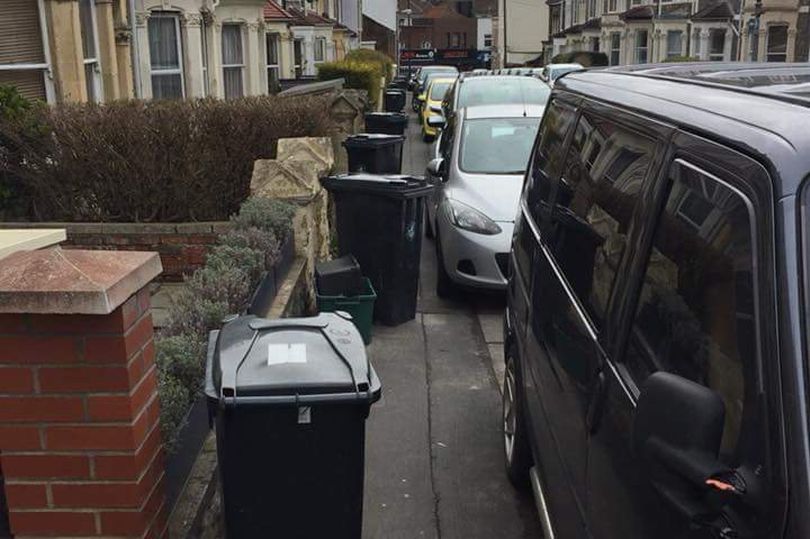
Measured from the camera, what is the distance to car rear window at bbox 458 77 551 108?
41.5 ft

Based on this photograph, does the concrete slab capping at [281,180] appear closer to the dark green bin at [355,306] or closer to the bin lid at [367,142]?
the dark green bin at [355,306]

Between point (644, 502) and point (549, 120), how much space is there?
294 cm

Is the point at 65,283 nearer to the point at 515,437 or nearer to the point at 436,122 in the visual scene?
the point at 515,437

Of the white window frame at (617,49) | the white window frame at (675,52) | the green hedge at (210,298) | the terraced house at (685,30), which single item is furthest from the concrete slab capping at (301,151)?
the white window frame at (617,49)

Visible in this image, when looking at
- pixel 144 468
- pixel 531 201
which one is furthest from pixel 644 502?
pixel 531 201

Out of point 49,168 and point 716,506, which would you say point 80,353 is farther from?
point 49,168

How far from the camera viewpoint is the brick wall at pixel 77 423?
2.48 metres

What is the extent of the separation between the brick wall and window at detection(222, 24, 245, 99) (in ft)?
51.2

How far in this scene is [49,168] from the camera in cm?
696

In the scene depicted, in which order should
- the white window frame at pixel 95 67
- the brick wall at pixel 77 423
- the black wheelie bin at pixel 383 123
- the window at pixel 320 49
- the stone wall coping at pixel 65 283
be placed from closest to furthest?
the stone wall coping at pixel 65 283, the brick wall at pixel 77 423, the white window frame at pixel 95 67, the black wheelie bin at pixel 383 123, the window at pixel 320 49

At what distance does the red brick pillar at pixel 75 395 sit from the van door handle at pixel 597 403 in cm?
134

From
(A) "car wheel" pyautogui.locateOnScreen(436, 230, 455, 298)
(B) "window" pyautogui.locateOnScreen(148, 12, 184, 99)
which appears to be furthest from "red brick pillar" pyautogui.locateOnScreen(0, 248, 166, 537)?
(B) "window" pyautogui.locateOnScreen(148, 12, 184, 99)

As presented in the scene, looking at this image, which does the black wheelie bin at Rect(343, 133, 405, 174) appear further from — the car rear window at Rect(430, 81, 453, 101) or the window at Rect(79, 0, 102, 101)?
the car rear window at Rect(430, 81, 453, 101)

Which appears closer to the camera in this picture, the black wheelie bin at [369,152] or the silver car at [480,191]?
the silver car at [480,191]
